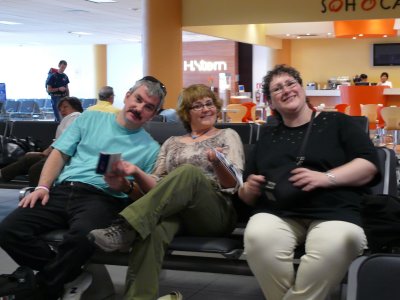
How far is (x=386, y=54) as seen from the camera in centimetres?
1828

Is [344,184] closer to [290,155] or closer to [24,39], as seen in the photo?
[290,155]

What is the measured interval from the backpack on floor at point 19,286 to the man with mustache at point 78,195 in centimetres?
4

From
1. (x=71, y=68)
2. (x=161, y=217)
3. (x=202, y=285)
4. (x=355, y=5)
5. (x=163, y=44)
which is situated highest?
(x=355, y=5)

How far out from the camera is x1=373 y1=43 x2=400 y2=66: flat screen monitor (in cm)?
1811

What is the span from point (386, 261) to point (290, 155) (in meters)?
1.27

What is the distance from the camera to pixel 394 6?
9.47 metres

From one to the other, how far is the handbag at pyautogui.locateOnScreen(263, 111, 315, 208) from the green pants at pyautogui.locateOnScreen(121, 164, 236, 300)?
11.5 inches

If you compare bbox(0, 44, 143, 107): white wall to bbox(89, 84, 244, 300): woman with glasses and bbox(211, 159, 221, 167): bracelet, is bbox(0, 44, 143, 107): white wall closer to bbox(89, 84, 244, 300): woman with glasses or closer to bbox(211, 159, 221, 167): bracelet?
bbox(89, 84, 244, 300): woman with glasses

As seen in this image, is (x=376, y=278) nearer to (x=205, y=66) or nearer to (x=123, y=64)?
(x=205, y=66)

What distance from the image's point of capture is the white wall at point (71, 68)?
1019 inches

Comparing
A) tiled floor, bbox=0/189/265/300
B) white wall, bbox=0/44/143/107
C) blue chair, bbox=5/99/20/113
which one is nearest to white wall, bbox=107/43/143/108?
white wall, bbox=0/44/143/107

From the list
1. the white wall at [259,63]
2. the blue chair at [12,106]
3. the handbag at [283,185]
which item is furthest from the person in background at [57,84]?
the handbag at [283,185]

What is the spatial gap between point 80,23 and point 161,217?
1508 cm

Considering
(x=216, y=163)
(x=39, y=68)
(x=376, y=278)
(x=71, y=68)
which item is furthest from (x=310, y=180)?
(x=39, y=68)
